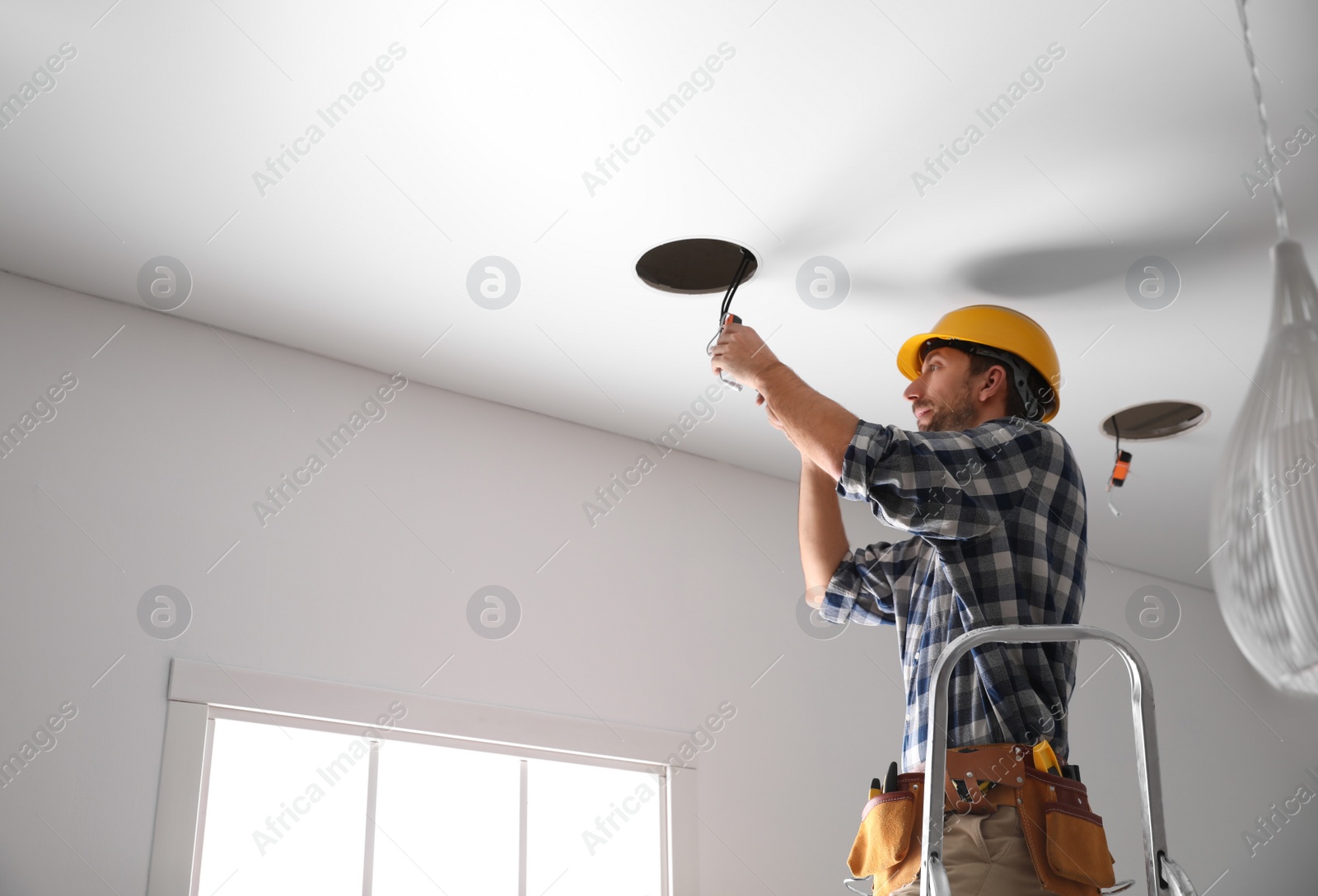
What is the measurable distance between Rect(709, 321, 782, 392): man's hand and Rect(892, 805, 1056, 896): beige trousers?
2.42ft

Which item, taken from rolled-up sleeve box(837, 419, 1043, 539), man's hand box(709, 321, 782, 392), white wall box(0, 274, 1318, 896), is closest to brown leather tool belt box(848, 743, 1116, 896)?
rolled-up sleeve box(837, 419, 1043, 539)

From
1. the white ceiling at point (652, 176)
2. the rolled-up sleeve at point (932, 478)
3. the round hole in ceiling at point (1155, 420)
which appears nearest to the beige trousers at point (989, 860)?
the rolled-up sleeve at point (932, 478)

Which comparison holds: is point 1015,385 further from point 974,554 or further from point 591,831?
point 591,831

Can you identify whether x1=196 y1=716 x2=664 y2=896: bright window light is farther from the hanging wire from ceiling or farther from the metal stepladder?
the hanging wire from ceiling

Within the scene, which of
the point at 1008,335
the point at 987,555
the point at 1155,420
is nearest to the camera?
the point at 987,555

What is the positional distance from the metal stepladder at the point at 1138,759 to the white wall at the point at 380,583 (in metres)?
1.65

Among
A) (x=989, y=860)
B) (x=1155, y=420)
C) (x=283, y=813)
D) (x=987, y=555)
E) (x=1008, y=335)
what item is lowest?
(x=989, y=860)

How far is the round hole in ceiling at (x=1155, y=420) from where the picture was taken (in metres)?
3.13

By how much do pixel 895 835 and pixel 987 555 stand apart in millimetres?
436

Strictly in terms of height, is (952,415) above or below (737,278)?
below

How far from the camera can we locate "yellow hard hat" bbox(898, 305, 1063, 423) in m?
2.38

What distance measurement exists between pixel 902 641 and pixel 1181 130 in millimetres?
1108

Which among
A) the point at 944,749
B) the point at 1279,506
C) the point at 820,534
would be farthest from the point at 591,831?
the point at 1279,506

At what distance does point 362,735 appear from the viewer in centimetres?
266
